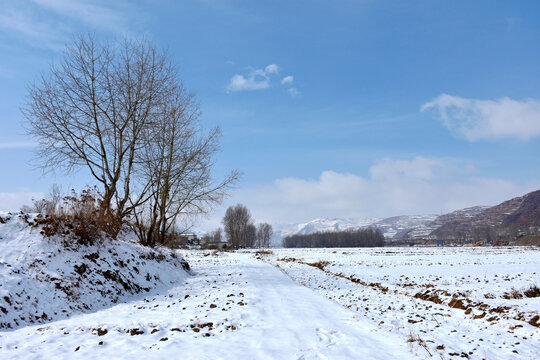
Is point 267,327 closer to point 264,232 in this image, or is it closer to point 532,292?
point 532,292

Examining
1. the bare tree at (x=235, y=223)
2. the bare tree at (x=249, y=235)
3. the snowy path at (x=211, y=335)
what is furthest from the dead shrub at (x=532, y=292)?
the bare tree at (x=249, y=235)

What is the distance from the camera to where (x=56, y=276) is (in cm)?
910

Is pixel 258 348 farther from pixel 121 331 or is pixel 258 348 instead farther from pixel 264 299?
pixel 264 299

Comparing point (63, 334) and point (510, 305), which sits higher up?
point (63, 334)

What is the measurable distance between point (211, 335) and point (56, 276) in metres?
5.91

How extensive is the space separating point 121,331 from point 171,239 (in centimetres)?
1785

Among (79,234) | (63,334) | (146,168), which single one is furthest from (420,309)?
(146,168)

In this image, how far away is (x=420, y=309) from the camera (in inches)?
388

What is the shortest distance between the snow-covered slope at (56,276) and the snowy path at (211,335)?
79 cm

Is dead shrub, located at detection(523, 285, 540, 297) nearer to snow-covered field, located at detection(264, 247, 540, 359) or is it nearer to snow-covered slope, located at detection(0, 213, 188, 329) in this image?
snow-covered field, located at detection(264, 247, 540, 359)

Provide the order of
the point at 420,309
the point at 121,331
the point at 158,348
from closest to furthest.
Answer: the point at 158,348, the point at 121,331, the point at 420,309

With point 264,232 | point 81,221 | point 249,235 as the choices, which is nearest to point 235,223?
point 249,235

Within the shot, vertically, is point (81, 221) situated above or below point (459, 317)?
above

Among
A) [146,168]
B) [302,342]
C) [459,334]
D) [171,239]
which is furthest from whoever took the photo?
[171,239]
